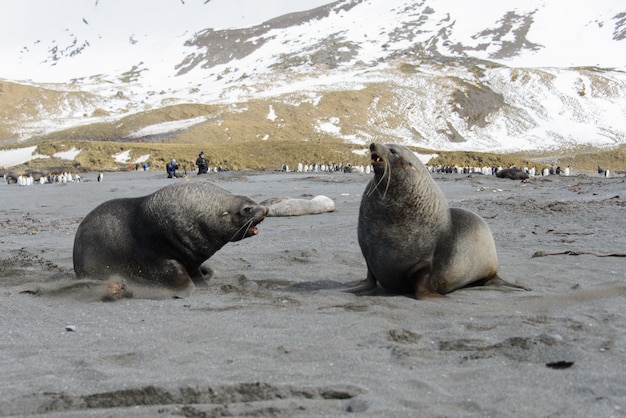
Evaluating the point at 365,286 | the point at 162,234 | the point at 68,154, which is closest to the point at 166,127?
the point at 68,154

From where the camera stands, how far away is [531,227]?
1065 centimetres

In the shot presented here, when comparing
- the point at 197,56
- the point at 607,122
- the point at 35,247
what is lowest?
the point at 35,247

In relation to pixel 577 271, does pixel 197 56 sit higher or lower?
higher

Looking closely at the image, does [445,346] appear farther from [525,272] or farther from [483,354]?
[525,272]

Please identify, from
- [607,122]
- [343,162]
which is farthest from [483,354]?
[607,122]

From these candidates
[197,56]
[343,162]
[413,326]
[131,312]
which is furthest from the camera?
[197,56]

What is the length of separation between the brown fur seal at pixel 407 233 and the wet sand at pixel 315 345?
0.90 feet

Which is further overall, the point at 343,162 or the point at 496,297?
the point at 343,162

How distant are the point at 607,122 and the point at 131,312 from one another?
80.4m

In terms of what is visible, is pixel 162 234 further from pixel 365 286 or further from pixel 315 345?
pixel 315 345

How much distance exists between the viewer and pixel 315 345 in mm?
4164

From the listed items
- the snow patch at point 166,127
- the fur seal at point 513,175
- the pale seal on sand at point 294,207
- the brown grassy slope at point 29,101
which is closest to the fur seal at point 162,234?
the pale seal on sand at point 294,207

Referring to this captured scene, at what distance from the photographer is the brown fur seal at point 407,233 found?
600 cm

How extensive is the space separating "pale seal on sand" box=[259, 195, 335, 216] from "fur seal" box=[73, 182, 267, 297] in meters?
6.15
